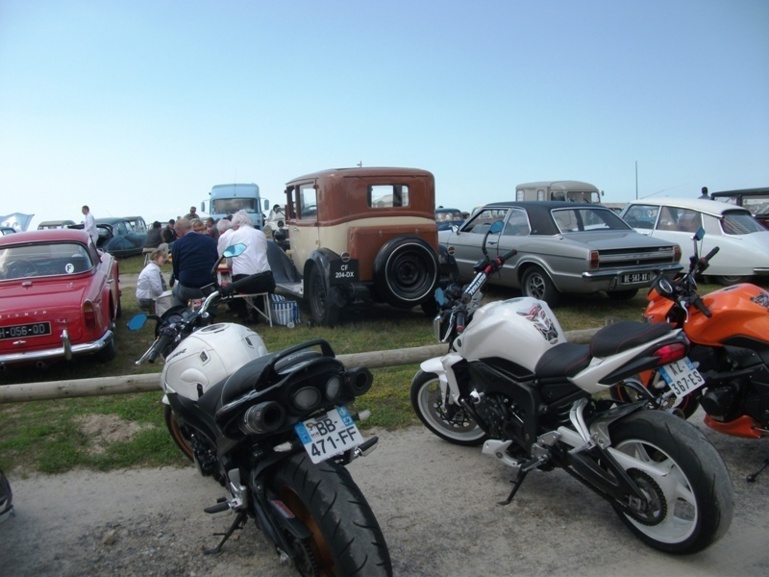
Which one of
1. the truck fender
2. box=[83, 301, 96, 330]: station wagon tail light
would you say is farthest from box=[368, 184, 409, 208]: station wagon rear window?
box=[83, 301, 96, 330]: station wagon tail light

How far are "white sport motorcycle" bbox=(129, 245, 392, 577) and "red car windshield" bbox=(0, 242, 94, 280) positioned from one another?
4963 millimetres

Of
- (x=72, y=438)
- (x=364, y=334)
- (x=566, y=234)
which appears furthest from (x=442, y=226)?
(x=72, y=438)

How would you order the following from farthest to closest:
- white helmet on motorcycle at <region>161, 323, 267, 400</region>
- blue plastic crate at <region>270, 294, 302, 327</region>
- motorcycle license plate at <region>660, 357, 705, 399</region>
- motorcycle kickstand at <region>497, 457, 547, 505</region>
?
blue plastic crate at <region>270, 294, 302, 327</region> < motorcycle license plate at <region>660, 357, 705, 399</region> < motorcycle kickstand at <region>497, 457, 547, 505</region> < white helmet on motorcycle at <region>161, 323, 267, 400</region>

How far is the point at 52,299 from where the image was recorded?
650 centimetres

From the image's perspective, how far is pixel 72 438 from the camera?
15.0 ft

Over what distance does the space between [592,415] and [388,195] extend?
6057 mm

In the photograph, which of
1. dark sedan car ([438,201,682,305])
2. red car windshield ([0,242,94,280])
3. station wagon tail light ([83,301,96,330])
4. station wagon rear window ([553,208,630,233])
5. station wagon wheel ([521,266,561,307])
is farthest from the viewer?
station wagon rear window ([553,208,630,233])

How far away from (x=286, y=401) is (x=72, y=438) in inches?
108

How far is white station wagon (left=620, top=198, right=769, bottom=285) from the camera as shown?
10.6 metres

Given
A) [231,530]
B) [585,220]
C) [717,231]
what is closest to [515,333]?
[231,530]

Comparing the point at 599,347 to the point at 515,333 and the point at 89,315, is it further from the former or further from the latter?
the point at 89,315

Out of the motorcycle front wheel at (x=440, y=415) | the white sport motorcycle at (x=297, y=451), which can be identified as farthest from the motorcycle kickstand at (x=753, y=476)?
the white sport motorcycle at (x=297, y=451)

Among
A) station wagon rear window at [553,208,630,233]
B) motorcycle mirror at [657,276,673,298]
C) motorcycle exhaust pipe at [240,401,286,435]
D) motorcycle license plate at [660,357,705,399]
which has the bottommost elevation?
motorcycle license plate at [660,357,705,399]

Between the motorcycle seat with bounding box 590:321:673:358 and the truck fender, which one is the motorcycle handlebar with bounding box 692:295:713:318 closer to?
the motorcycle seat with bounding box 590:321:673:358
